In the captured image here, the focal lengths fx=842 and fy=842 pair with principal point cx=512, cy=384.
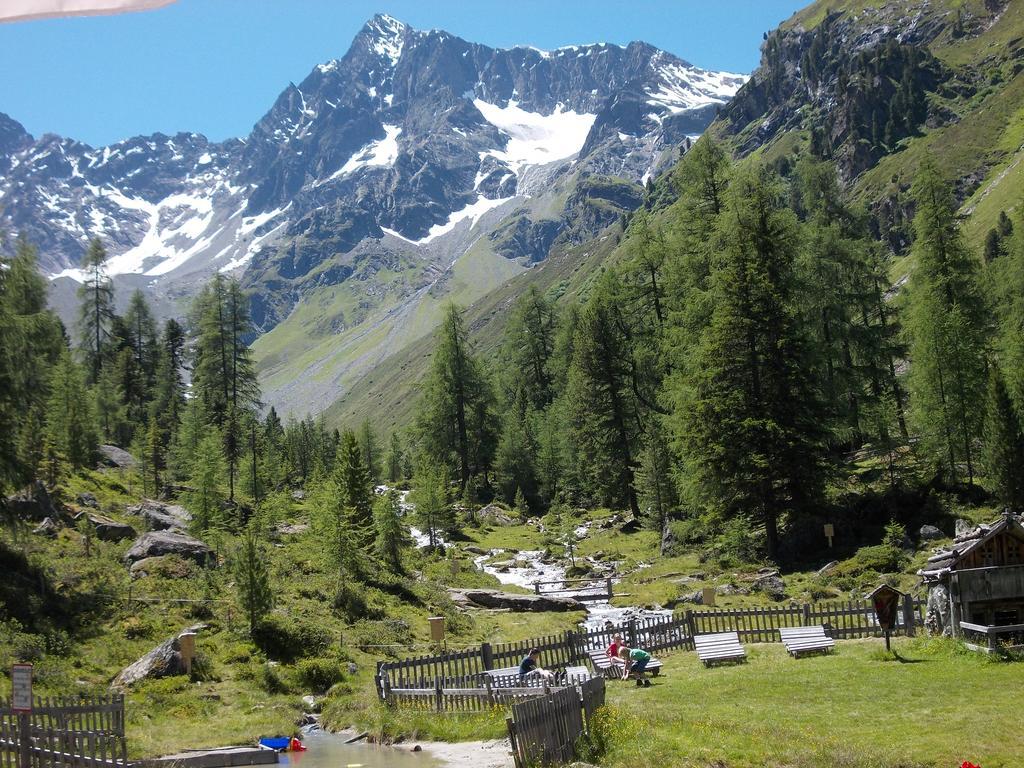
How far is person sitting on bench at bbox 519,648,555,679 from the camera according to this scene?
18891 mm

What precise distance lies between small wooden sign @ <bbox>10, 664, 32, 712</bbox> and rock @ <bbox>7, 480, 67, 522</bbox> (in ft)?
76.4

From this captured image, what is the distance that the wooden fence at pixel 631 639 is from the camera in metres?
21.2

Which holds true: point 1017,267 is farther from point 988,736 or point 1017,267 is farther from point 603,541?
point 988,736

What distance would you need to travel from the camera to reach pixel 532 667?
67.3ft

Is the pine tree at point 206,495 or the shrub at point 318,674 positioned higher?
the pine tree at point 206,495

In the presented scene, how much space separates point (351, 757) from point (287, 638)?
10.8 m

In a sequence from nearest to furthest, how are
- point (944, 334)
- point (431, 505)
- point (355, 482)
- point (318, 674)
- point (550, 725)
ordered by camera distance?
point (550, 725)
point (318, 674)
point (944, 334)
point (355, 482)
point (431, 505)

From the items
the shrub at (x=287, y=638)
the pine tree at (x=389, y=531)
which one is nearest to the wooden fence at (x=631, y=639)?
the shrub at (x=287, y=638)

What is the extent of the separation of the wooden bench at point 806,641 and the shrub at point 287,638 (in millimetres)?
14933

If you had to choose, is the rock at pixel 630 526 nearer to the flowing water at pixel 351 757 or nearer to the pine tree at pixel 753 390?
the pine tree at pixel 753 390

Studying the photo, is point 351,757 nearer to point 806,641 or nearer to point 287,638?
point 287,638

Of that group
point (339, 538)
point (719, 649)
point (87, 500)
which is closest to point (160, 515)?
point (87, 500)

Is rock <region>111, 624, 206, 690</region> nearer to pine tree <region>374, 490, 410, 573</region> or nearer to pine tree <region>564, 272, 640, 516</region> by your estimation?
pine tree <region>374, 490, 410, 573</region>

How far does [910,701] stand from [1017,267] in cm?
4375
